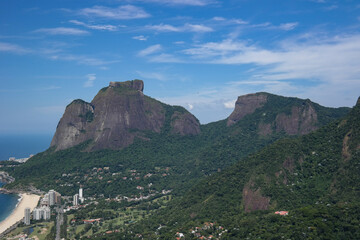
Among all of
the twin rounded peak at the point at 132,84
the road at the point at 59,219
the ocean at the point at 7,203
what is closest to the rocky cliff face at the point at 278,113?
the twin rounded peak at the point at 132,84

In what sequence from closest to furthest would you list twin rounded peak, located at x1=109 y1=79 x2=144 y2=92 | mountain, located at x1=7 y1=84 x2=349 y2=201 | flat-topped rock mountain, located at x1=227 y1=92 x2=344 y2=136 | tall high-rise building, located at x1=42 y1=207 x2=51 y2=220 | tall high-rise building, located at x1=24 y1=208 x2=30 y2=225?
1. tall high-rise building, located at x1=24 y1=208 x2=30 y2=225
2. tall high-rise building, located at x1=42 y1=207 x2=51 y2=220
3. mountain, located at x1=7 y1=84 x2=349 y2=201
4. flat-topped rock mountain, located at x1=227 y1=92 x2=344 y2=136
5. twin rounded peak, located at x1=109 y1=79 x2=144 y2=92

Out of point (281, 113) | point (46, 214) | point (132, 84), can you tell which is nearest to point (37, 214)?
point (46, 214)

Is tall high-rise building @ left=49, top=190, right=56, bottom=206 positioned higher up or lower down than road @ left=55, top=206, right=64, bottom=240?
higher up

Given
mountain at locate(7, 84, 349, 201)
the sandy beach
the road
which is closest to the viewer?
the road

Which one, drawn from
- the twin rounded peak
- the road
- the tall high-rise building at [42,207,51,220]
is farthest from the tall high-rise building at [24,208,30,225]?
the twin rounded peak

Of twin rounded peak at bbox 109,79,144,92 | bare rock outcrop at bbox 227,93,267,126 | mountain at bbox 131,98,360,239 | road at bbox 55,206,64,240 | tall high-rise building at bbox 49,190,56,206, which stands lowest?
road at bbox 55,206,64,240

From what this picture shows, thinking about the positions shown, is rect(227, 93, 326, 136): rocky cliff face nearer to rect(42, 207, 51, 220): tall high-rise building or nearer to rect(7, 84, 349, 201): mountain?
rect(7, 84, 349, 201): mountain

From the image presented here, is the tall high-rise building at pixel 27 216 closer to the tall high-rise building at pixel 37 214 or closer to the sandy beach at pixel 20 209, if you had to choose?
the tall high-rise building at pixel 37 214
